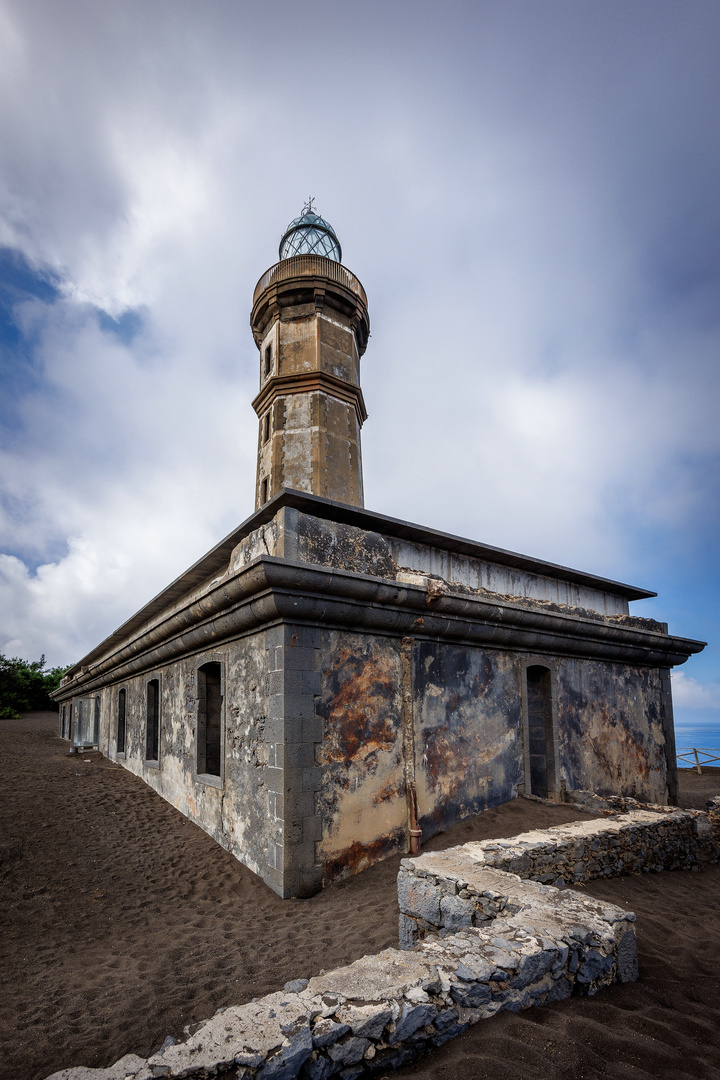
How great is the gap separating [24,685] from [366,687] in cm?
3046

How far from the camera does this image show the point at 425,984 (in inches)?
112

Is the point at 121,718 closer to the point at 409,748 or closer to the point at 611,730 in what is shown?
the point at 409,748

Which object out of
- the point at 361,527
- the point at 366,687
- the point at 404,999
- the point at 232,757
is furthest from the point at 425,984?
the point at 361,527

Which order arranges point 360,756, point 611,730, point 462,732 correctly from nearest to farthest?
point 360,756 → point 462,732 → point 611,730

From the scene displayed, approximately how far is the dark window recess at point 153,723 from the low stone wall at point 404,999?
8858 mm

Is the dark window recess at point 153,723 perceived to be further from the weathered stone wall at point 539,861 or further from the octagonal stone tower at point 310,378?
the weathered stone wall at point 539,861

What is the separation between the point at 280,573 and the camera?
5.55m

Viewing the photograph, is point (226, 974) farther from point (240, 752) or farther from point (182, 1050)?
point (240, 752)

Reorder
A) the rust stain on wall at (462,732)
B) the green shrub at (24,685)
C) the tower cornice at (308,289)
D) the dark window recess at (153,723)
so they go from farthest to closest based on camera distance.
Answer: the green shrub at (24,685) < the tower cornice at (308,289) < the dark window recess at (153,723) < the rust stain on wall at (462,732)

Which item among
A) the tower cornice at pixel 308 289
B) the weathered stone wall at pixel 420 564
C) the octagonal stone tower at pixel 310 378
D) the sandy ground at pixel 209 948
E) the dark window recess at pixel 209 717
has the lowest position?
the sandy ground at pixel 209 948

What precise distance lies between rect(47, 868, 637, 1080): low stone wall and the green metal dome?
17862 millimetres

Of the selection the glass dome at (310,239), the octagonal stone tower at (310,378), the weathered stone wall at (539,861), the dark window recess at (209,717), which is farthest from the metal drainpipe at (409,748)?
the glass dome at (310,239)

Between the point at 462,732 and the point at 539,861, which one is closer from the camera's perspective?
the point at 539,861

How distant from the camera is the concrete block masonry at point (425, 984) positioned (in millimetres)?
2449
